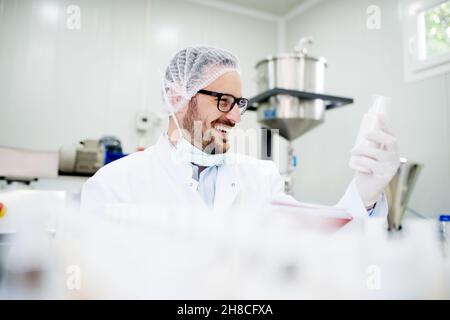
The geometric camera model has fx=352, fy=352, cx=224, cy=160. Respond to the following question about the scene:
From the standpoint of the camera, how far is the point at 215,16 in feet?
6.67

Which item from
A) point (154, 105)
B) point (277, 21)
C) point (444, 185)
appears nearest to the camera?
point (444, 185)

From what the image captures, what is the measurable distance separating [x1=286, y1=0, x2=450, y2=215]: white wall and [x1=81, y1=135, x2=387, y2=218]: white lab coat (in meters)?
0.71

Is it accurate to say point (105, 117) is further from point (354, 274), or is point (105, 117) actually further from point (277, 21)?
point (354, 274)

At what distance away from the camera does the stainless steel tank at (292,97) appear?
1644 millimetres

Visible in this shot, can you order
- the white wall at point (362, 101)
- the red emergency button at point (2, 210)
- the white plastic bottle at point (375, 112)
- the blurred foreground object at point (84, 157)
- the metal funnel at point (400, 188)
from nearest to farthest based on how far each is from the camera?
1. the white plastic bottle at point (375, 112)
2. the metal funnel at point (400, 188)
3. the red emergency button at point (2, 210)
4. the white wall at point (362, 101)
5. the blurred foreground object at point (84, 157)

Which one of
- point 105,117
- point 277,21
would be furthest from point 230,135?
point 277,21

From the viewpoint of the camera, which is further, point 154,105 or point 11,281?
point 154,105

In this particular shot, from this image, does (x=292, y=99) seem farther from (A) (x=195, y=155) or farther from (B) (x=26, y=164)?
(B) (x=26, y=164)

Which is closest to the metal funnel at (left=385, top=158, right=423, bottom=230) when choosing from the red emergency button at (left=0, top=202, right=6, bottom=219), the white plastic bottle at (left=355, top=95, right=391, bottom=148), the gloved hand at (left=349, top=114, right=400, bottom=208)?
the gloved hand at (left=349, top=114, right=400, bottom=208)

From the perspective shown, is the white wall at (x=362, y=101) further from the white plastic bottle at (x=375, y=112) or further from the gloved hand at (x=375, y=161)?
the white plastic bottle at (x=375, y=112)

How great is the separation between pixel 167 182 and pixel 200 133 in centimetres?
15

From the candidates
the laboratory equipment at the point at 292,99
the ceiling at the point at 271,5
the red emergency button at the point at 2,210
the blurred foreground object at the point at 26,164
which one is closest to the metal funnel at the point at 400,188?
the laboratory equipment at the point at 292,99

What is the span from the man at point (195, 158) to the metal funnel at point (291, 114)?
0.68 meters
